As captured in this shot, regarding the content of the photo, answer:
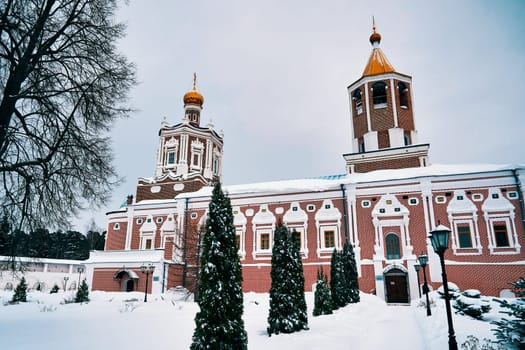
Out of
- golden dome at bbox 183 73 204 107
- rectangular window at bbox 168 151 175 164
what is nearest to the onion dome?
golden dome at bbox 183 73 204 107

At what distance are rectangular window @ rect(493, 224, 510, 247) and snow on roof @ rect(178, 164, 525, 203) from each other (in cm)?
343

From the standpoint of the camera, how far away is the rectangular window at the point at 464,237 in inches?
864

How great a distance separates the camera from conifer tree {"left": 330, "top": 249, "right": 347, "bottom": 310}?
16.9 metres

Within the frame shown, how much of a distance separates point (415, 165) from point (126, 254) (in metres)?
22.1

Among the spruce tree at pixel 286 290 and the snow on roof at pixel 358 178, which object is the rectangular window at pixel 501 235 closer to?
the snow on roof at pixel 358 178

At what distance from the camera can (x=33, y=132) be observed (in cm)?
936

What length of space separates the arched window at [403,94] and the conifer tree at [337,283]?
620 inches

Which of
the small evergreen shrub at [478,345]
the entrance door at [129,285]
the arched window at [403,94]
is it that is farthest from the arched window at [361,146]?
the small evergreen shrub at [478,345]

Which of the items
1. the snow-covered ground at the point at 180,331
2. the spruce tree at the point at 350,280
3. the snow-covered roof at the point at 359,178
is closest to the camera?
the snow-covered ground at the point at 180,331

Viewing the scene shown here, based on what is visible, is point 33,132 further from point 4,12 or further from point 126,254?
point 126,254

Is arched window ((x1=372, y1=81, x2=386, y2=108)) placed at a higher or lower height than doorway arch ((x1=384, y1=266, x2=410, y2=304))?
higher

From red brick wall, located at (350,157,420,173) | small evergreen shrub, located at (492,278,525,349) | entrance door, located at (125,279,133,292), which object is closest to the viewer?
small evergreen shrub, located at (492,278,525,349)

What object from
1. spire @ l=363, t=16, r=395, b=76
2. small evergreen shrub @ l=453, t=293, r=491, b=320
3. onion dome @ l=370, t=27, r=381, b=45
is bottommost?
small evergreen shrub @ l=453, t=293, r=491, b=320

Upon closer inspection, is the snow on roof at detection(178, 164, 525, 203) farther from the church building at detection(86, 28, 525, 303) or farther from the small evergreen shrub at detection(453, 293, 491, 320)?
the small evergreen shrub at detection(453, 293, 491, 320)
